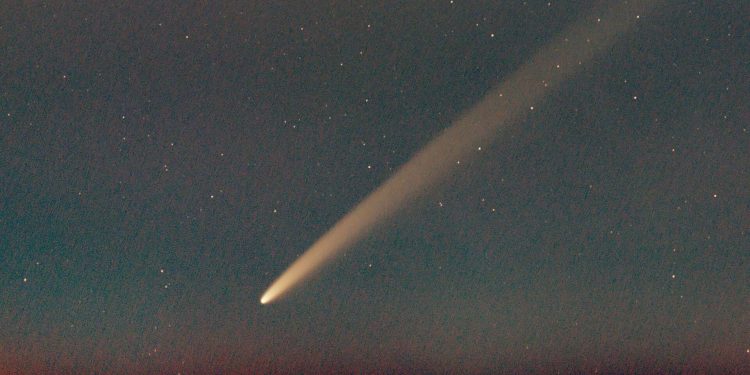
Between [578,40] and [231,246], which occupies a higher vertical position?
[578,40]

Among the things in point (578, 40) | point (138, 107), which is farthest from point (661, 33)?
point (138, 107)

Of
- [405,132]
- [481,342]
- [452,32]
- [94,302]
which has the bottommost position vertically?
[481,342]

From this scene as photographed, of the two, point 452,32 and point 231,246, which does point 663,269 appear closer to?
point 452,32

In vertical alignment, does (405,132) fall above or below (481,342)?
above

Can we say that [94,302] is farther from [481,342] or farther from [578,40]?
[578,40]

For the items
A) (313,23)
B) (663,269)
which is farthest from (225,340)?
(663,269)
